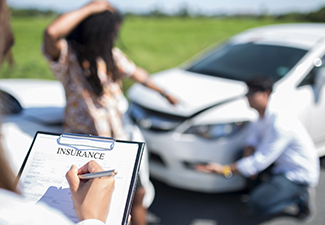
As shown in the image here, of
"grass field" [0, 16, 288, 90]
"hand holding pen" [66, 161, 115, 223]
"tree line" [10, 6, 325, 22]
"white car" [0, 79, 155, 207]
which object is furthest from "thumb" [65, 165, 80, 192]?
"tree line" [10, 6, 325, 22]

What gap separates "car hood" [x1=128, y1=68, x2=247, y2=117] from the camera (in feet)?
8.31

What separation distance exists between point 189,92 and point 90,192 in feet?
6.39

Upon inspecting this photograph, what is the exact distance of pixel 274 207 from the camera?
87.6 inches

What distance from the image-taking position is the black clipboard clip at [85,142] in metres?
1.10

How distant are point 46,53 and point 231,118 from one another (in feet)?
4.99

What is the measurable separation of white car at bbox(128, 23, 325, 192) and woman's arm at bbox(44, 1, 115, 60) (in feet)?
3.71

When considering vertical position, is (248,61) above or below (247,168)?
above

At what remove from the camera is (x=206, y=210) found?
2.48 metres

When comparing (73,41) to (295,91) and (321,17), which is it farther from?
(321,17)

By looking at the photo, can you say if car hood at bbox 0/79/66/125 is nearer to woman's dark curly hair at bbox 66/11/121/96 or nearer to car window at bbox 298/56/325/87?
woman's dark curly hair at bbox 66/11/121/96

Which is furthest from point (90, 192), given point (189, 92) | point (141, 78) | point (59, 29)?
point (189, 92)


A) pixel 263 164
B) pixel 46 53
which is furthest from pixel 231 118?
pixel 46 53

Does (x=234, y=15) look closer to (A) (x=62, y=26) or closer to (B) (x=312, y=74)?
(B) (x=312, y=74)

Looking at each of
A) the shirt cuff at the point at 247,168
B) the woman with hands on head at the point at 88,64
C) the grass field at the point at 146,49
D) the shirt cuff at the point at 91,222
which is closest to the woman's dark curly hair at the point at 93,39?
the woman with hands on head at the point at 88,64
